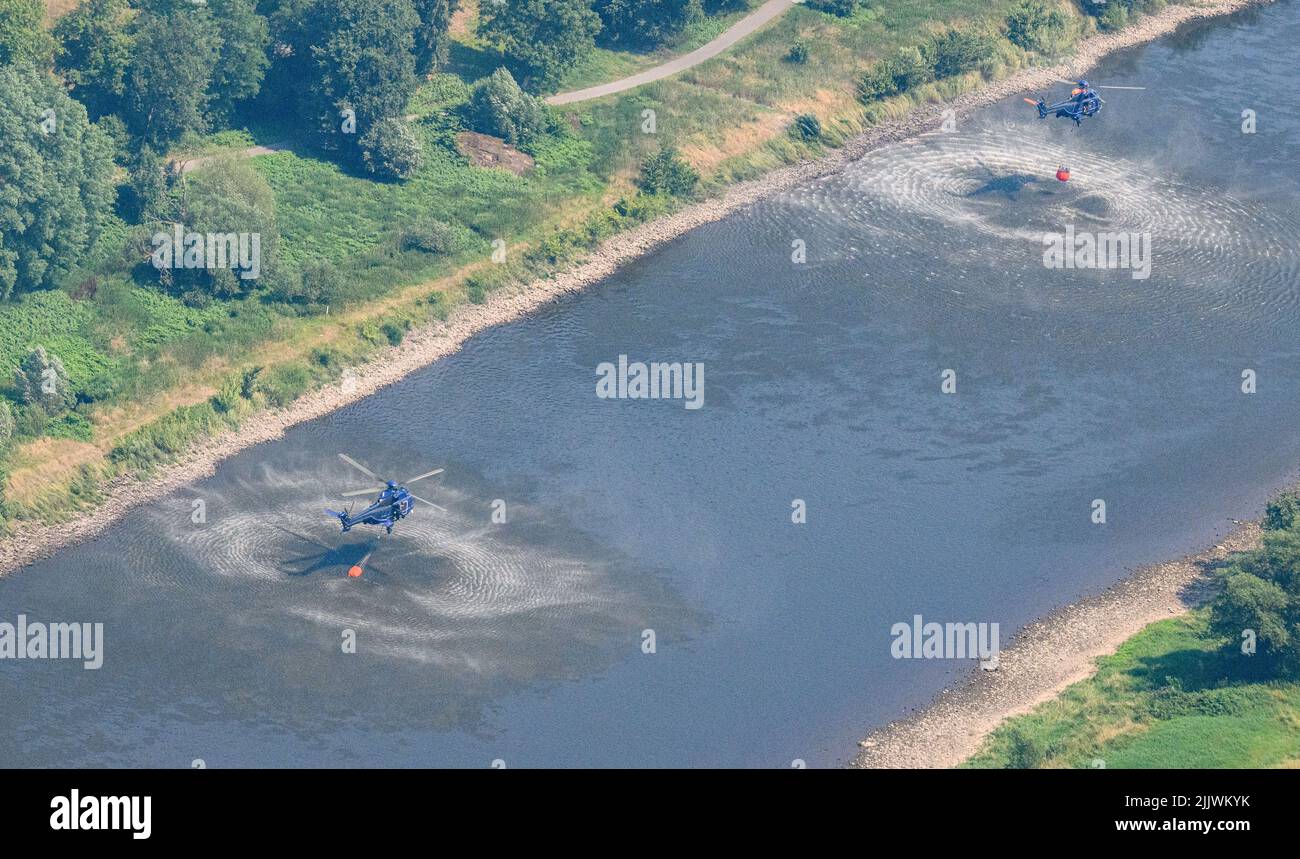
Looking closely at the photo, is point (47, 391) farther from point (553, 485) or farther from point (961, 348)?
→ point (961, 348)

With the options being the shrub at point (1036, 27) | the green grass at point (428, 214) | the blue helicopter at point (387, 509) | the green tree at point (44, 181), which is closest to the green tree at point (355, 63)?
the green grass at point (428, 214)

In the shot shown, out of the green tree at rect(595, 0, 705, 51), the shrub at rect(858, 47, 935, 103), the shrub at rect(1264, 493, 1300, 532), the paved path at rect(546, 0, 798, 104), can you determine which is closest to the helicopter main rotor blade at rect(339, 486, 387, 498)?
the paved path at rect(546, 0, 798, 104)

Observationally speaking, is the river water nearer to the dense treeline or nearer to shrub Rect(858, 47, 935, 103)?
shrub Rect(858, 47, 935, 103)

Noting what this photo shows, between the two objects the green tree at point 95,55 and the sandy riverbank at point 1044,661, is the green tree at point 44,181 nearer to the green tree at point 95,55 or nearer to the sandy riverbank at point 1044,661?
the green tree at point 95,55

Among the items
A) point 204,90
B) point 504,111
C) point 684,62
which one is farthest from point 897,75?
point 204,90

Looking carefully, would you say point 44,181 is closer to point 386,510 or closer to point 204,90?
point 204,90

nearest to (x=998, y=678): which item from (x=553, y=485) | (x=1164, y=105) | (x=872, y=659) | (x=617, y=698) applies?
(x=872, y=659)
